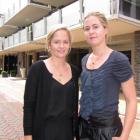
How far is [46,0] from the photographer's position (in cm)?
2755

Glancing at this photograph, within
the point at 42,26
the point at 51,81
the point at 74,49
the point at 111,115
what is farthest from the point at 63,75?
the point at 74,49

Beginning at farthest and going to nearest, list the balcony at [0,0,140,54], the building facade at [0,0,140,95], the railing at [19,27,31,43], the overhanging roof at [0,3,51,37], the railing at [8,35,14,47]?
the railing at [8,35,14,47] < the overhanging roof at [0,3,51,37] < the railing at [19,27,31,43] < the building facade at [0,0,140,95] < the balcony at [0,0,140,54]

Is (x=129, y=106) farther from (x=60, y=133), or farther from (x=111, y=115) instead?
(x=60, y=133)

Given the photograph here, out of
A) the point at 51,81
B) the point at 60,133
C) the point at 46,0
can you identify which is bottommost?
the point at 60,133

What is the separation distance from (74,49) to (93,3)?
11823 millimetres

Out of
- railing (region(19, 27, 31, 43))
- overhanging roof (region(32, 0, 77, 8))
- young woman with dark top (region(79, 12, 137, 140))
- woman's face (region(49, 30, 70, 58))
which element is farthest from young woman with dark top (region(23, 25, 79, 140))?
railing (region(19, 27, 31, 43))

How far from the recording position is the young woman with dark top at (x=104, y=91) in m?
2.76

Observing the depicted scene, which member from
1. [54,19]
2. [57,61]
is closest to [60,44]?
[57,61]

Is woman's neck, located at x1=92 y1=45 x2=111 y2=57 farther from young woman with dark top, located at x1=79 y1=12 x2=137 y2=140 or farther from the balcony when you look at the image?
the balcony

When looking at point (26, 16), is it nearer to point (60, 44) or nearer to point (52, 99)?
point (60, 44)

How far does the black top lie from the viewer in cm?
299

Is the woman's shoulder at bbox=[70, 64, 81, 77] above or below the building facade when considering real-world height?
below

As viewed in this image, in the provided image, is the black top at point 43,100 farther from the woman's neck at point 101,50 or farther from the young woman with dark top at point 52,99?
the woman's neck at point 101,50

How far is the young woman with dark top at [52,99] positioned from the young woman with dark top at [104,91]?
176 millimetres
